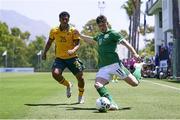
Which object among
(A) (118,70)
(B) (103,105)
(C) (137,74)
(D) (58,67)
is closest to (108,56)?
(A) (118,70)

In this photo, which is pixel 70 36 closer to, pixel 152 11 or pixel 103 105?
pixel 103 105

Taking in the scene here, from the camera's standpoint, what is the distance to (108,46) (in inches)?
479

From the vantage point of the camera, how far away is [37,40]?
116 m

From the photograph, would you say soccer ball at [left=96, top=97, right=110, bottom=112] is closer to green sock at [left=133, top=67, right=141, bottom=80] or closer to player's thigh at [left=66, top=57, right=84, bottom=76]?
green sock at [left=133, top=67, right=141, bottom=80]

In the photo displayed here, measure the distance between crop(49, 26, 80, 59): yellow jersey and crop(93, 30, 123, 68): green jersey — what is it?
4.24ft

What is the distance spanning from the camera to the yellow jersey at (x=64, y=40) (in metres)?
13.4

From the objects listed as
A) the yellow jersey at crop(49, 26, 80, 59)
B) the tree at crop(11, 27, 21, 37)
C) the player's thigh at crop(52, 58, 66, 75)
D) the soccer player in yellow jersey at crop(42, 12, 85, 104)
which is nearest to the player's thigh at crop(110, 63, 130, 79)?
the soccer player in yellow jersey at crop(42, 12, 85, 104)

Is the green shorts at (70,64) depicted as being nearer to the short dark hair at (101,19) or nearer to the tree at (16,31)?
the short dark hair at (101,19)

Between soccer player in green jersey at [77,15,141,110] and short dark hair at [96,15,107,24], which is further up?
short dark hair at [96,15,107,24]

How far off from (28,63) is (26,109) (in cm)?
9891

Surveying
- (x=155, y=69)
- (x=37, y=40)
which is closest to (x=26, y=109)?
(x=155, y=69)

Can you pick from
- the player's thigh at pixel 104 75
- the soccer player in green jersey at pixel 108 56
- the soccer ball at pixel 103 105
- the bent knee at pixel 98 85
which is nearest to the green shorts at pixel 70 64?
the soccer player in green jersey at pixel 108 56

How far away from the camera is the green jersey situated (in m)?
12.1

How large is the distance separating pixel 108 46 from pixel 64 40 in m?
1.59
